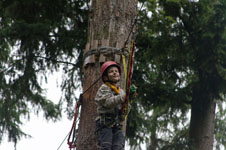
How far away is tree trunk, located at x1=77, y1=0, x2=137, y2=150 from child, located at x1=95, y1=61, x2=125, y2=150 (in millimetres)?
191

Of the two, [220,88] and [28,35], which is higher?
[28,35]

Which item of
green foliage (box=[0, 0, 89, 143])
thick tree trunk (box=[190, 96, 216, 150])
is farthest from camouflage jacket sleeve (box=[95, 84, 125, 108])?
thick tree trunk (box=[190, 96, 216, 150])

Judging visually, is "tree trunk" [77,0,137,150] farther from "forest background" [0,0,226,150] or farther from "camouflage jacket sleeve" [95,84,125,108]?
"forest background" [0,0,226,150]

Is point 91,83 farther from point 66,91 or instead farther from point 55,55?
point 66,91

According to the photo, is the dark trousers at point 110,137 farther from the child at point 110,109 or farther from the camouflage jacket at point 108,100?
the camouflage jacket at point 108,100

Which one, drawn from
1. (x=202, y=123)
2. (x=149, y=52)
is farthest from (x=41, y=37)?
(x=202, y=123)

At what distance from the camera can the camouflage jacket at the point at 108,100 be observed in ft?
13.3

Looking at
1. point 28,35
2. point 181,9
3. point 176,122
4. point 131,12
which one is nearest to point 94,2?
point 131,12

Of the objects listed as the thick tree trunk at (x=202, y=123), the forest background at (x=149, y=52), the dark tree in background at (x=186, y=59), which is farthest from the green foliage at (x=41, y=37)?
the thick tree trunk at (x=202, y=123)

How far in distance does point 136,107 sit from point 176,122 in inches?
182

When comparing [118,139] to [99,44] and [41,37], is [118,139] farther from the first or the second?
[41,37]

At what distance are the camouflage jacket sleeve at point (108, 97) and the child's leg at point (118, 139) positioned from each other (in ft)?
1.17

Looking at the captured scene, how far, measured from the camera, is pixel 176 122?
15.1m

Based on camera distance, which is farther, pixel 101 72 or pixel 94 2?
pixel 94 2
